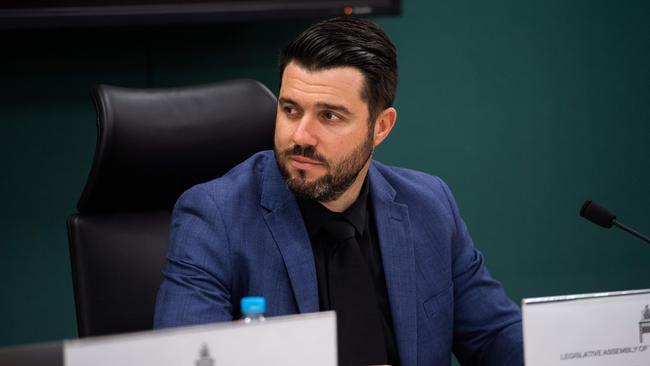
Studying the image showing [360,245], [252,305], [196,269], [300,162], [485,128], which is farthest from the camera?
[485,128]

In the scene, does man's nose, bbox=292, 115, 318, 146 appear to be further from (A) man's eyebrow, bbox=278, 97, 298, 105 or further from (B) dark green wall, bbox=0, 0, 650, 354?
(B) dark green wall, bbox=0, 0, 650, 354

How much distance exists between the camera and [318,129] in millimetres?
1820

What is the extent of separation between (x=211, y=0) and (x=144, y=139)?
1047mm

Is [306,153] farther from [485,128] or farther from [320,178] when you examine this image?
[485,128]

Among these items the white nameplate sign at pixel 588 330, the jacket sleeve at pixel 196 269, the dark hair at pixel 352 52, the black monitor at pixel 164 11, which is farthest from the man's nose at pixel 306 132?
the black monitor at pixel 164 11

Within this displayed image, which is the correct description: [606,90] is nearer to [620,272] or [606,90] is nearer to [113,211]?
[620,272]

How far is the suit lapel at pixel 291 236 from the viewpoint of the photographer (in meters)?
1.76

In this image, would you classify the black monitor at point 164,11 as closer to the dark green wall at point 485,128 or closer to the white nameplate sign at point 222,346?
the dark green wall at point 485,128

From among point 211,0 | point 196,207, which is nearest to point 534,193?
point 211,0

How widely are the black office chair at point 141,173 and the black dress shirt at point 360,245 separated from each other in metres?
0.27

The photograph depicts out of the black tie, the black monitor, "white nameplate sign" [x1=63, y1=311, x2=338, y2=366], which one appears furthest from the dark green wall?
"white nameplate sign" [x1=63, y1=311, x2=338, y2=366]

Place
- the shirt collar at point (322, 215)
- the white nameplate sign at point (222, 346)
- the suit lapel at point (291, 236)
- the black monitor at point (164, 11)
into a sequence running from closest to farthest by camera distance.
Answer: the white nameplate sign at point (222, 346), the suit lapel at point (291, 236), the shirt collar at point (322, 215), the black monitor at point (164, 11)

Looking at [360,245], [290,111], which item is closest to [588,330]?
[360,245]

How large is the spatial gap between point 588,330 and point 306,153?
0.69 metres
